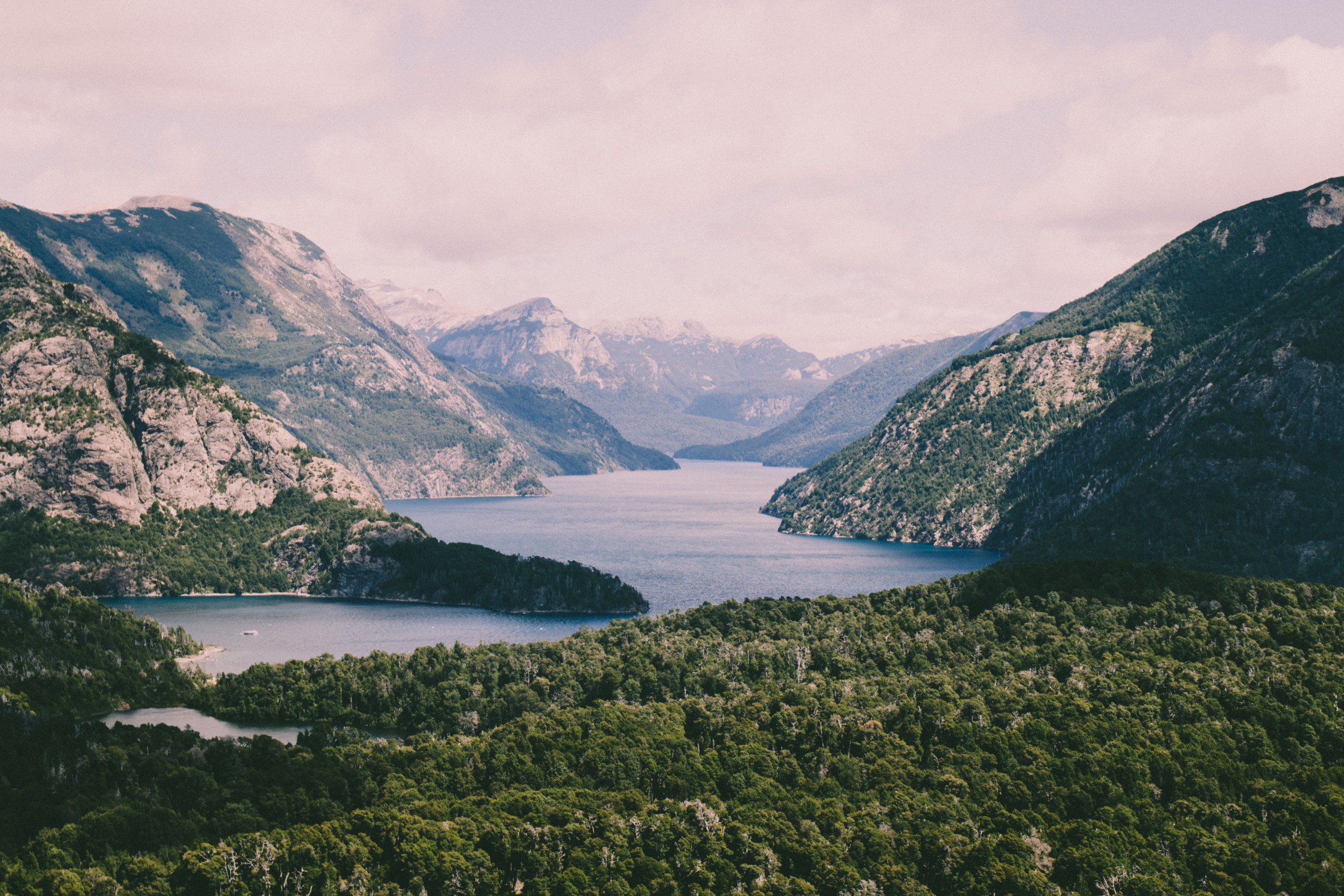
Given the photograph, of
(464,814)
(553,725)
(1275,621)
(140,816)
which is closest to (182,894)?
(140,816)

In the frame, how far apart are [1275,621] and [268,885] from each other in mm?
157997

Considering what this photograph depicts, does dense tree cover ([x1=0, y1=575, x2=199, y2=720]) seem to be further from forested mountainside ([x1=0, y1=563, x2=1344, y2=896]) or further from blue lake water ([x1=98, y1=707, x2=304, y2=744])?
blue lake water ([x1=98, y1=707, x2=304, y2=744])

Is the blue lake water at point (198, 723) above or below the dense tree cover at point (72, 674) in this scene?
below

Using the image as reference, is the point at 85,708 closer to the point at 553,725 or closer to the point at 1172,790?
the point at 553,725

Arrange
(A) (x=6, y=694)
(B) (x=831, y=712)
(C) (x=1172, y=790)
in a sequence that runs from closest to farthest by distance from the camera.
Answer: (C) (x=1172, y=790) → (B) (x=831, y=712) → (A) (x=6, y=694)

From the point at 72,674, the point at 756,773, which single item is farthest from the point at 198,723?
the point at 756,773

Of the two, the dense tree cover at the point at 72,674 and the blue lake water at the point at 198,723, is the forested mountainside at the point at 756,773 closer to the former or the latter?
the dense tree cover at the point at 72,674

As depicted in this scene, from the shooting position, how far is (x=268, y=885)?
→ 92750 mm

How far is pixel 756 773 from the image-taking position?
12056 centimetres

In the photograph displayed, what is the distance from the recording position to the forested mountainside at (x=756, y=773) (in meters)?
95.2

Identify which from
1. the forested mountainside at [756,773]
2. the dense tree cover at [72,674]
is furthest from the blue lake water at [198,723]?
the dense tree cover at [72,674]

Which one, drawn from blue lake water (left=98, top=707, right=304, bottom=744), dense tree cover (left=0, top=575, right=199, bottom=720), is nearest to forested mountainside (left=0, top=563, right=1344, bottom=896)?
dense tree cover (left=0, top=575, right=199, bottom=720)

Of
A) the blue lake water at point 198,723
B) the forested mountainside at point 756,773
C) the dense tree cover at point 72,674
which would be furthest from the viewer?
the dense tree cover at point 72,674

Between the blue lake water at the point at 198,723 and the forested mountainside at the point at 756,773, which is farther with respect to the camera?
the blue lake water at the point at 198,723
